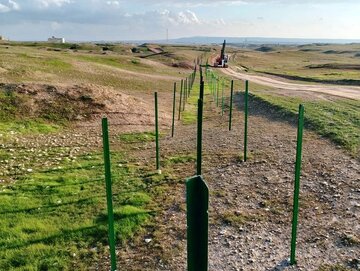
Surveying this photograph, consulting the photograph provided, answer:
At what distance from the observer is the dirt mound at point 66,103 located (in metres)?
17.3

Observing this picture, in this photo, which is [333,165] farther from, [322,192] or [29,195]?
[29,195]

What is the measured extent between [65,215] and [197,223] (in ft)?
20.8

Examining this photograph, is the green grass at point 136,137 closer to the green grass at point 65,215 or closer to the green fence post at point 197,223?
the green grass at point 65,215

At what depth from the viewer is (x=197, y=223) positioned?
2.36 meters

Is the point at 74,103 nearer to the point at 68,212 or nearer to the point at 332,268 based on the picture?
the point at 68,212

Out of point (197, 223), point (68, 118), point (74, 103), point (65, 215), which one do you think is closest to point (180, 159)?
point (65, 215)

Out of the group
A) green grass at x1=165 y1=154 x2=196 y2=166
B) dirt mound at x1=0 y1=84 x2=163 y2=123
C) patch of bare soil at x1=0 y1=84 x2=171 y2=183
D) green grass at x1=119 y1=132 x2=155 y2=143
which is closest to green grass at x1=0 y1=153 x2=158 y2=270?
green grass at x1=165 y1=154 x2=196 y2=166

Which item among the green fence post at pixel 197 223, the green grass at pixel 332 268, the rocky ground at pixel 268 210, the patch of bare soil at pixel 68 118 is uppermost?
the green fence post at pixel 197 223

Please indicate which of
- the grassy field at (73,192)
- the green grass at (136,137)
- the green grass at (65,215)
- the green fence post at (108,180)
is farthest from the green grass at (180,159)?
the green fence post at (108,180)

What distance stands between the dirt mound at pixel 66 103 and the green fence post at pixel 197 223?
1572cm

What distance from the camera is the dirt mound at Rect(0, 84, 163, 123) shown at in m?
17.3

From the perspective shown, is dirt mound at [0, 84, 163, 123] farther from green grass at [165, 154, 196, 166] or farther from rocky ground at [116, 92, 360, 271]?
green grass at [165, 154, 196, 166]

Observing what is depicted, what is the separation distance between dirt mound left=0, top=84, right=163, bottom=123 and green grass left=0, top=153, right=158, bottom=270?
A: 6.81 metres

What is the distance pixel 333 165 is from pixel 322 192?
220 centimetres
